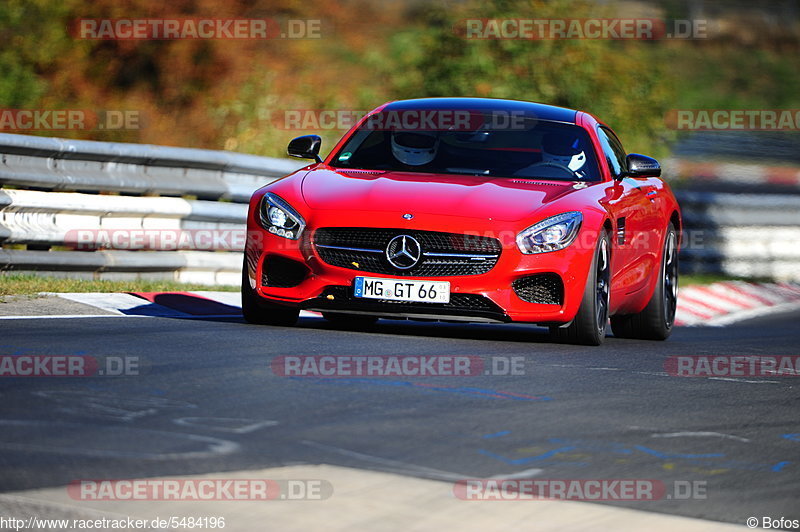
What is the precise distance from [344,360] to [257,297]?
5.44 ft

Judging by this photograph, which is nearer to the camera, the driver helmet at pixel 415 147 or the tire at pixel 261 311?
the tire at pixel 261 311

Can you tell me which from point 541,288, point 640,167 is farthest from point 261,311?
point 640,167

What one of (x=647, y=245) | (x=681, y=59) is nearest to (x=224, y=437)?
(x=647, y=245)

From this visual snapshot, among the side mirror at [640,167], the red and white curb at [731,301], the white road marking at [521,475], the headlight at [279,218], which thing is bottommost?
the red and white curb at [731,301]

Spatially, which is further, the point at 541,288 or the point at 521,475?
the point at 541,288

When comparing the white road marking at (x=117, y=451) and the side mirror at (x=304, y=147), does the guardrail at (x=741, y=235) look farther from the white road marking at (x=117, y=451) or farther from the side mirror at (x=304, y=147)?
the white road marking at (x=117, y=451)

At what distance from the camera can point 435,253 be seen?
848cm

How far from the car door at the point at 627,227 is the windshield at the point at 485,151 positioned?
28 cm

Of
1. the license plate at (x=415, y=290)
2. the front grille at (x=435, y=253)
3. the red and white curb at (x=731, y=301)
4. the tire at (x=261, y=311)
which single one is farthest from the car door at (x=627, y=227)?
the red and white curb at (x=731, y=301)

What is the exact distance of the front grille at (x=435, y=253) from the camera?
27.7ft

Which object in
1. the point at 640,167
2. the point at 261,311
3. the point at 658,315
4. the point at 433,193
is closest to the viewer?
the point at 433,193

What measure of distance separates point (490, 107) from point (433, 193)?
1.63 m

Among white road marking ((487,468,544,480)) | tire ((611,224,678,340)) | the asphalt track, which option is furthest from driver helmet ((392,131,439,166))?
white road marking ((487,468,544,480))

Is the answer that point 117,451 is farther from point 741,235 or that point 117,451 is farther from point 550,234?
point 741,235
